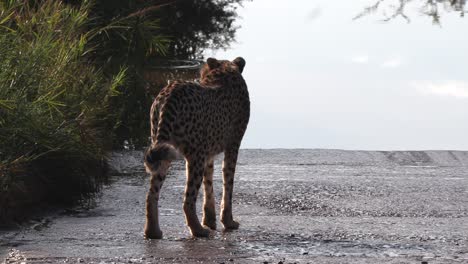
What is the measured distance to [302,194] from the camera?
1086 centimetres

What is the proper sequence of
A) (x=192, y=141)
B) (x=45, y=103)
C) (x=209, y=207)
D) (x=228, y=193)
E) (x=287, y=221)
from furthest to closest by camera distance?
(x=45, y=103) < (x=287, y=221) < (x=228, y=193) < (x=209, y=207) < (x=192, y=141)

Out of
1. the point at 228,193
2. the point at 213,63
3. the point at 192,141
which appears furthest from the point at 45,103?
the point at 192,141

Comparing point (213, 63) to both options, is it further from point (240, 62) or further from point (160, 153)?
point (160, 153)

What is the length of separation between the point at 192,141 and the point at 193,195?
35cm

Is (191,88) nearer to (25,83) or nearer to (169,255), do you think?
(169,255)

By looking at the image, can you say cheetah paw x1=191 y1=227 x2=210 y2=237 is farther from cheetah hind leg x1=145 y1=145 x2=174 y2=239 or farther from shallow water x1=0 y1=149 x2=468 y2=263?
cheetah hind leg x1=145 y1=145 x2=174 y2=239

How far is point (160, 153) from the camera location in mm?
7004

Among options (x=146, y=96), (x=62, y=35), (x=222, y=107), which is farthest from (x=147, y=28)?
(x=222, y=107)

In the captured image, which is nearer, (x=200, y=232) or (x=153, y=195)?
(x=153, y=195)

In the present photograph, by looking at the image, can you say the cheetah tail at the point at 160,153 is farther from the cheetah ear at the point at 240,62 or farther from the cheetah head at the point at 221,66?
the cheetah ear at the point at 240,62

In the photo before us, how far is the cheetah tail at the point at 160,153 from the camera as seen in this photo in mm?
6993

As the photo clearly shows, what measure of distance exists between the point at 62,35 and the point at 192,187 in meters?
3.98

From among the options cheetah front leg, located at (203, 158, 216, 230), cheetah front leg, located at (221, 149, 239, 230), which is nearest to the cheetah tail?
cheetah front leg, located at (203, 158, 216, 230)

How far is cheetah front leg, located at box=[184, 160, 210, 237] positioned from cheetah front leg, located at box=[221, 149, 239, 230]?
0.55 m
